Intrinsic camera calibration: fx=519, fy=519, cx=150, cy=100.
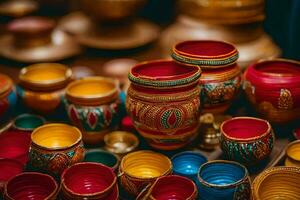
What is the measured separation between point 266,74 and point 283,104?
9 centimetres

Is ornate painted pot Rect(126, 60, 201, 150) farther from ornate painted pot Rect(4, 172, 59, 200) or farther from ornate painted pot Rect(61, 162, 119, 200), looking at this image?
ornate painted pot Rect(4, 172, 59, 200)

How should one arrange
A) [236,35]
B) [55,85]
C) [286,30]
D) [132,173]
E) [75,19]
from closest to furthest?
[132,173] < [55,85] < [236,35] < [286,30] < [75,19]

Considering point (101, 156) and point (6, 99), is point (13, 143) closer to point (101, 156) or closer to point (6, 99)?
point (6, 99)

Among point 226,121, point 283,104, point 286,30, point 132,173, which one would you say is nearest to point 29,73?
point 132,173

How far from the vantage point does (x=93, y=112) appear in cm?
142

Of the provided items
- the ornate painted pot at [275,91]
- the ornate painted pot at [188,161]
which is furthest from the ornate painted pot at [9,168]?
the ornate painted pot at [275,91]

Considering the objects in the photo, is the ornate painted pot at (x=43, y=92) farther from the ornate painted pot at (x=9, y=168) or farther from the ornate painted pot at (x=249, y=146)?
the ornate painted pot at (x=249, y=146)

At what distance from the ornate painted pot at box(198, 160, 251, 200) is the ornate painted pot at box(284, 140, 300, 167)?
160 millimetres

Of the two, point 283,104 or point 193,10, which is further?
point 193,10

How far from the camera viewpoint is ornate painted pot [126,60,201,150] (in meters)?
1.27

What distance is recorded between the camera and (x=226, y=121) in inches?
53.8

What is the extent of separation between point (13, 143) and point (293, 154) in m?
0.76

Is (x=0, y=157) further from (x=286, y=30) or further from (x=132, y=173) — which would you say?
(x=286, y=30)

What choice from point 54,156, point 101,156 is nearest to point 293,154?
point 101,156
